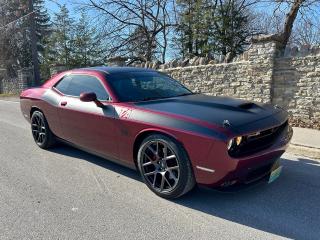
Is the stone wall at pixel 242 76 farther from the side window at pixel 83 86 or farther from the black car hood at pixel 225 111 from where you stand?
the side window at pixel 83 86

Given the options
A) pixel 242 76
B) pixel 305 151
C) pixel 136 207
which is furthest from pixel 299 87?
pixel 136 207

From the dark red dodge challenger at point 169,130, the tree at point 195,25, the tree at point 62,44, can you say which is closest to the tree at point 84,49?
the tree at point 62,44

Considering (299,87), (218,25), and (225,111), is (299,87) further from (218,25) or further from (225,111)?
(218,25)

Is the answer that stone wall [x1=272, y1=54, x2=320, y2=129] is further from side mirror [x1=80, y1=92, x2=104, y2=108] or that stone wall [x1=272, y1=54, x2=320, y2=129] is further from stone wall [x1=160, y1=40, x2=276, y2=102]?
side mirror [x1=80, y1=92, x2=104, y2=108]

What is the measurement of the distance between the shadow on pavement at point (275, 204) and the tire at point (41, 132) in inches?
80.1

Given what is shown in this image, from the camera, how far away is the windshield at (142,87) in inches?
186

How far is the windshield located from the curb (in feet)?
7.23

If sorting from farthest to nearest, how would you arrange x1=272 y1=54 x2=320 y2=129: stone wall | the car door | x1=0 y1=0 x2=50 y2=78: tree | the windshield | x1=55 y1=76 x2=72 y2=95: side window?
x1=0 y1=0 x2=50 y2=78: tree
x1=272 y1=54 x2=320 y2=129: stone wall
x1=55 y1=76 x2=72 y2=95: side window
the windshield
the car door

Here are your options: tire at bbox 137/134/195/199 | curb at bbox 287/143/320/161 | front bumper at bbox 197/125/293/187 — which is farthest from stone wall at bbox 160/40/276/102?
tire at bbox 137/134/195/199

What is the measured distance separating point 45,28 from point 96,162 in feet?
112

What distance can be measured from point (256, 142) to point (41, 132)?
4009 millimetres

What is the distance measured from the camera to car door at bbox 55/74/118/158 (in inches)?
181

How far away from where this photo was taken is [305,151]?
19.9 feet

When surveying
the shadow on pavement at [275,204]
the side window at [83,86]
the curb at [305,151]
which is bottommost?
the curb at [305,151]
